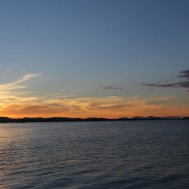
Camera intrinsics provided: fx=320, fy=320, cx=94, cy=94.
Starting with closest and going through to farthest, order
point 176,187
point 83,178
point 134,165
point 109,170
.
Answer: point 176,187 → point 83,178 → point 109,170 → point 134,165

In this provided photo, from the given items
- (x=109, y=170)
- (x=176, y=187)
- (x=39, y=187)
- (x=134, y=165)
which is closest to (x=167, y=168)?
(x=134, y=165)

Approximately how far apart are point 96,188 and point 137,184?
13.0 feet

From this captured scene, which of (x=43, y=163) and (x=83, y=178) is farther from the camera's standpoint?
(x=43, y=163)

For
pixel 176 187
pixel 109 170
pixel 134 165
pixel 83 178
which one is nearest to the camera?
pixel 176 187

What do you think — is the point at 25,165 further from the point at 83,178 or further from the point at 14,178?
the point at 83,178

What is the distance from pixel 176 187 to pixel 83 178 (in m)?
9.14

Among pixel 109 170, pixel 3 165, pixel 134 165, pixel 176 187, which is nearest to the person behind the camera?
pixel 176 187

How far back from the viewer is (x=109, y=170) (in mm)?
35719

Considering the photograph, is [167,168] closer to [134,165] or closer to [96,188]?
[134,165]

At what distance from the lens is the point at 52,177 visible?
3225 cm

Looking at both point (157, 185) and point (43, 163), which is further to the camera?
point (43, 163)

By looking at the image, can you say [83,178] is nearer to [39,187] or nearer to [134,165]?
[39,187]

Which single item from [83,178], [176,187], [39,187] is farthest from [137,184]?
[39,187]

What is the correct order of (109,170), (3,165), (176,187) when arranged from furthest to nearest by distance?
(3,165)
(109,170)
(176,187)
